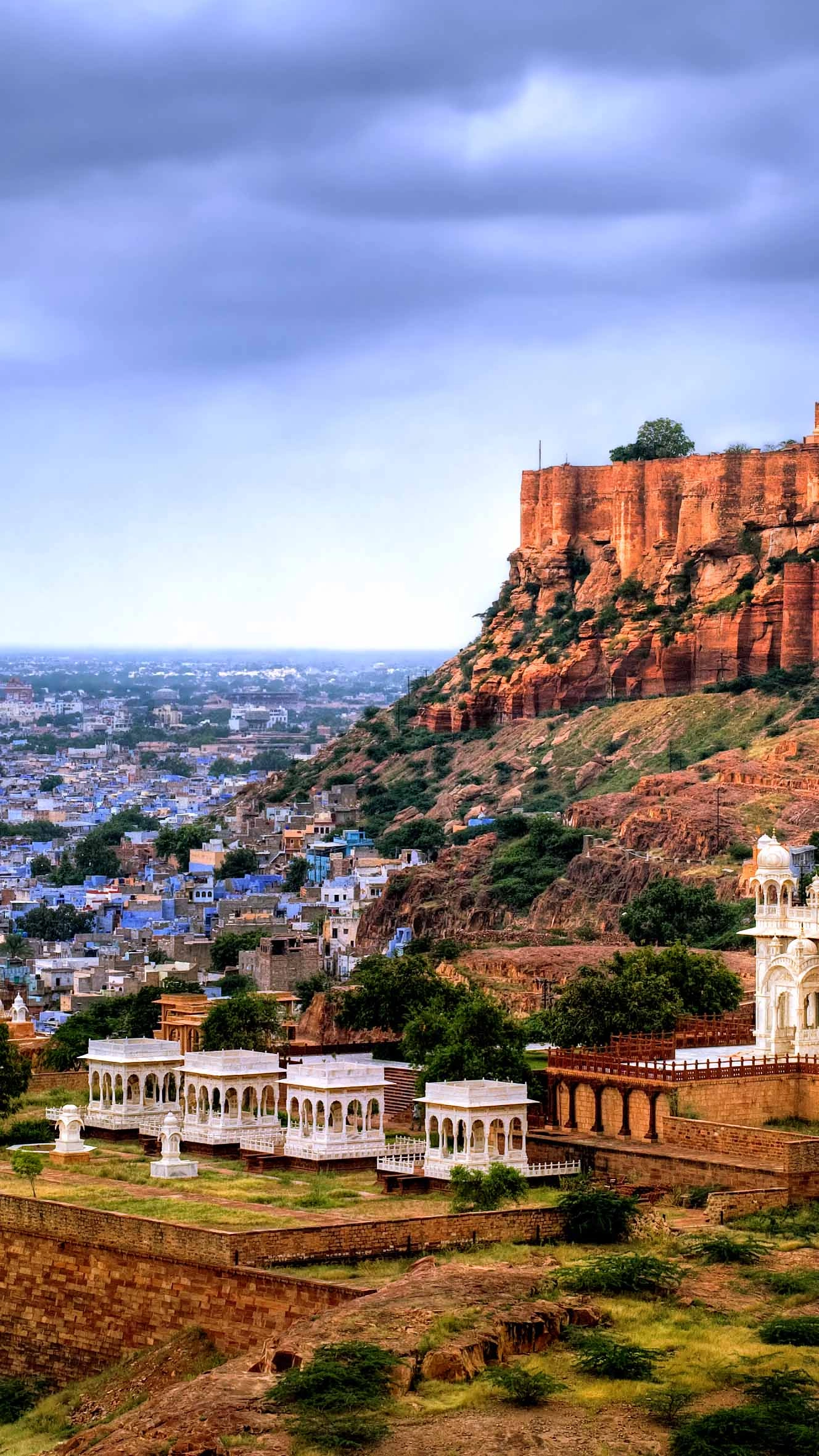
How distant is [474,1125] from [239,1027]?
11.9 metres

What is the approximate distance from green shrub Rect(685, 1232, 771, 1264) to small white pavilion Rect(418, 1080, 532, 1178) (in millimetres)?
4898

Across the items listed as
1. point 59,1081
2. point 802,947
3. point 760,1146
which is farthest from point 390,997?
point 760,1146

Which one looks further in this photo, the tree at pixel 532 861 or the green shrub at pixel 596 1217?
the tree at pixel 532 861

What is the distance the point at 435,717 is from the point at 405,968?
49198 mm

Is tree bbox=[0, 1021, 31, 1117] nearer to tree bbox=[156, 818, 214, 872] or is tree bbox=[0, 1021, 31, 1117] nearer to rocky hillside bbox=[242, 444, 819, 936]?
rocky hillside bbox=[242, 444, 819, 936]

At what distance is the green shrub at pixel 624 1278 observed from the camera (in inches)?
1359

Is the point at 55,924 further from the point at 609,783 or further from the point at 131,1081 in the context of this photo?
the point at 131,1081

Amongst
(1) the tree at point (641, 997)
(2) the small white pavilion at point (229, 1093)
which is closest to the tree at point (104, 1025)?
(2) the small white pavilion at point (229, 1093)

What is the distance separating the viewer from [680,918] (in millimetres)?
67062

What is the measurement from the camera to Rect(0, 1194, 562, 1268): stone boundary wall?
3600 cm

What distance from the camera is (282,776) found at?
12400 cm

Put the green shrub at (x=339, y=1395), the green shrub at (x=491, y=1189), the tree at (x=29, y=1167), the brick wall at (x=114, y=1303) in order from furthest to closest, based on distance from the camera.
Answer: the tree at (x=29, y=1167)
the green shrub at (x=491, y=1189)
the brick wall at (x=114, y=1303)
the green shrub at (x=339, y=1395)

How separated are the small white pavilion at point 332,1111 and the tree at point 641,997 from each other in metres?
4.74

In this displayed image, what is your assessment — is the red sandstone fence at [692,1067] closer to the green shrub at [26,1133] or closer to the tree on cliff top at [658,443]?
the green shrub at [26,1133]
